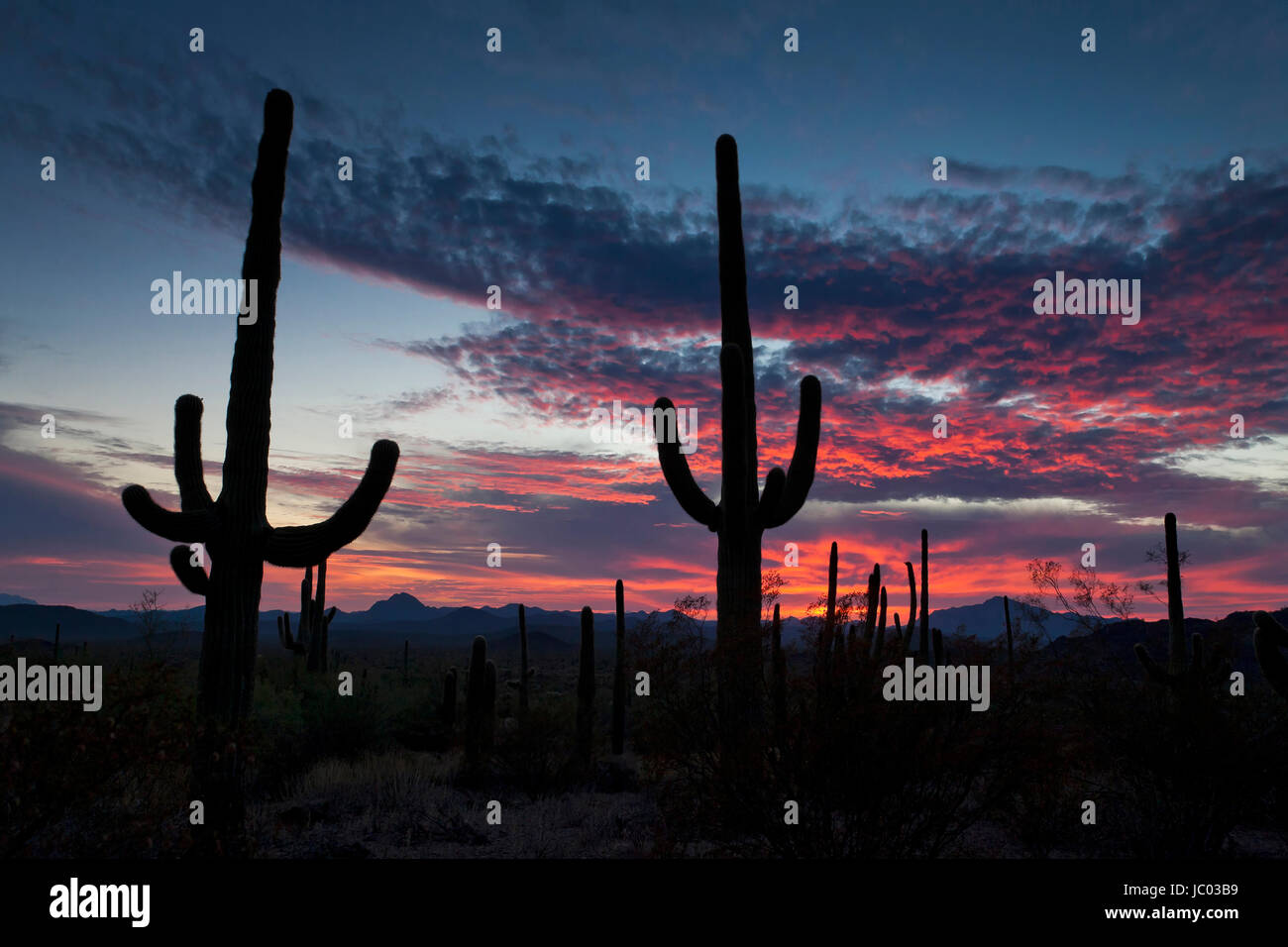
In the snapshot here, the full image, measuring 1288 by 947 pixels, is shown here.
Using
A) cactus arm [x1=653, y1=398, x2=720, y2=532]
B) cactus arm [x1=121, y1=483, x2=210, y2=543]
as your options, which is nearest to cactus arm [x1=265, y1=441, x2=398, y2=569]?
cactus arm [x1=121, y1=483, x2=210, y2=543]

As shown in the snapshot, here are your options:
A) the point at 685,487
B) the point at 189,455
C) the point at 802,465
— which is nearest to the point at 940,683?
the point at 802,465

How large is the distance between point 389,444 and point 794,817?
6.04 meters

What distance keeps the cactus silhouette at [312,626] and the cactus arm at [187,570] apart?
18.5 metres

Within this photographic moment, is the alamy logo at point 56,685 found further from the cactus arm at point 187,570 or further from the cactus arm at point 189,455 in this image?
the cactus arm at point 189,455

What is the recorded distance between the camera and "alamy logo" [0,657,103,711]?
6738mm

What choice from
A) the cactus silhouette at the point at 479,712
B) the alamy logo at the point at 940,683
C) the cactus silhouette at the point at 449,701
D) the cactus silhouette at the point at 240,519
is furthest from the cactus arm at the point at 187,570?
the cactus silhouette at the point at 449,701

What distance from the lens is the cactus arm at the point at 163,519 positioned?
8672 mm

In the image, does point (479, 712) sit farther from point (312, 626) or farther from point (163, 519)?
point (312, 626)

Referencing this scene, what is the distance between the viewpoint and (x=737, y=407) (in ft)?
38.5

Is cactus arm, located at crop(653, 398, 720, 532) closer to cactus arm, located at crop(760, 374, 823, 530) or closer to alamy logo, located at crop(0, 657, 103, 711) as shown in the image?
cactus arm, located at crop(760, 374, 823, 530)

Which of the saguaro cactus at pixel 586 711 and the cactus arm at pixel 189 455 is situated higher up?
the cactus arm at pixel 189 455
